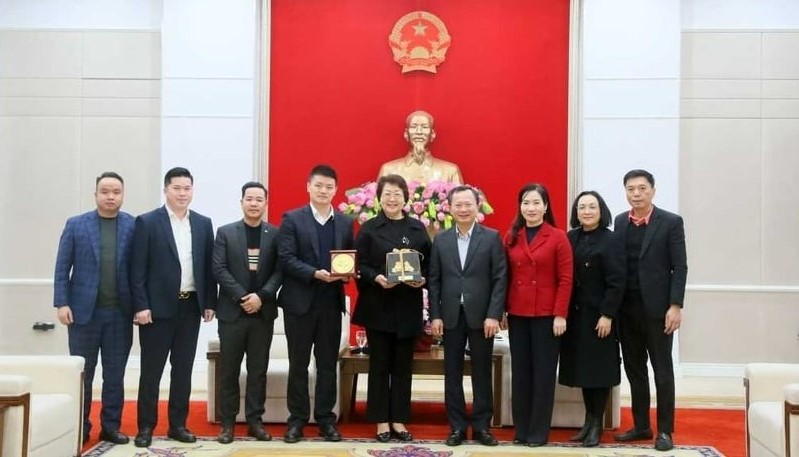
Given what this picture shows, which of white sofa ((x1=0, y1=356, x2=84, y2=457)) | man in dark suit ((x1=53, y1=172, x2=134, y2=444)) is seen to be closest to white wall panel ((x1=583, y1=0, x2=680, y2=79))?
man in dark suit ((x1=53, y1=172, x2=134, y2=444))

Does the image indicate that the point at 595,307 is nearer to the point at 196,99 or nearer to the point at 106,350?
the point at 106,350

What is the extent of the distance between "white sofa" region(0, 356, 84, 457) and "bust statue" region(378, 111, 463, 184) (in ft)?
11.8

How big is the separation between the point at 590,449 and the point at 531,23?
168 inches

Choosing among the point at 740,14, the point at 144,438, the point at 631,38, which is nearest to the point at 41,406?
the point at 144,438

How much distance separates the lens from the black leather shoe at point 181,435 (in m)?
4.20

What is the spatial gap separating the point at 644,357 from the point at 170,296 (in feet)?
8.32

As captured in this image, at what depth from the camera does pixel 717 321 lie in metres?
6.92

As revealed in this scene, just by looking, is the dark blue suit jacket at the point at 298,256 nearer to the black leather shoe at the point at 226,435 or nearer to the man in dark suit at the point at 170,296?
the man in dark suit at the point at 170,296

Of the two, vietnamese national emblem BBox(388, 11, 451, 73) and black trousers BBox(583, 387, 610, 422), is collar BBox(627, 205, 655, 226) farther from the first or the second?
vietnamese national emblem BBox(388, 11, 451, 73)

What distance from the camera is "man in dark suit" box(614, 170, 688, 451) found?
13.7 feet

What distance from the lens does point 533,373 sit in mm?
4219

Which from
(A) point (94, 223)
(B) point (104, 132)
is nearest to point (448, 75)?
(B) point (104, 132)

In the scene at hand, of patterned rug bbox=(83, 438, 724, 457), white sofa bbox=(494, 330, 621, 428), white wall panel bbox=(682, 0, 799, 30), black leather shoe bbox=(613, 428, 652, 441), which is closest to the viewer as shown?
patterned rug bbox=(83, 438, 724, 457)

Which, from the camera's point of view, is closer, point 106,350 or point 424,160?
point 106,350
